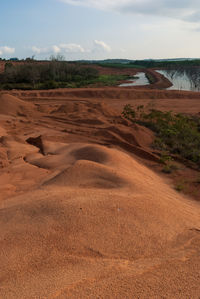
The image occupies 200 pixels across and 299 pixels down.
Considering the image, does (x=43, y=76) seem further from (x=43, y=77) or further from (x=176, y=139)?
(x=176, y=139)

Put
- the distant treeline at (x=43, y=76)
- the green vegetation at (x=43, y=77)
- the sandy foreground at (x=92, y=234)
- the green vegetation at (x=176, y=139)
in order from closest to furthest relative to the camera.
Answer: the sandy foreground at (x=92, y=234) < the green vegetation at (x=176, y=139) < the green vegetation at (x=43, y=77) < the distant treeline at (x=43, y=76)

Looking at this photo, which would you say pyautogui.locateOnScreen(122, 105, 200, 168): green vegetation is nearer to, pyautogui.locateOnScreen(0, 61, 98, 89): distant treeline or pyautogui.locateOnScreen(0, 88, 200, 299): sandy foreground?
pyautogui.locateOnScreen(0, 88, 200, 299): sandy foreground

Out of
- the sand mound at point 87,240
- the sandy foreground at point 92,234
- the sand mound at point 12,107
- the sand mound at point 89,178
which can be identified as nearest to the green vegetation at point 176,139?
the sandy foreground at point 92,234

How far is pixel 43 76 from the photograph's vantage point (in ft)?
108

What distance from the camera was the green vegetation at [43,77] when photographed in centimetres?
2757

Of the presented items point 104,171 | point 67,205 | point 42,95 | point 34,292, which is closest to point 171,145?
point 104,171

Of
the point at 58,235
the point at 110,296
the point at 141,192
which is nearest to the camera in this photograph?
the point at 110,296

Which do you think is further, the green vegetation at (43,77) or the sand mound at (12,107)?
the green vegetation at (43,77)

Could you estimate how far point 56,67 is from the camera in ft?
111

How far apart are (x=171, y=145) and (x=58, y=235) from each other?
22.0 feet

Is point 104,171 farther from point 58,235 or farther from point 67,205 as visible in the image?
point 58,235

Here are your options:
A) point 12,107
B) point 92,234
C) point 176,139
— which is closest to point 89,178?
point 92,234

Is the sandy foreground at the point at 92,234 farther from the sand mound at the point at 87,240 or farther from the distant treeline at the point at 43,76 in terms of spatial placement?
the distant treeline at the point at 43,76

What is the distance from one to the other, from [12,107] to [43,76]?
20.7 meters
